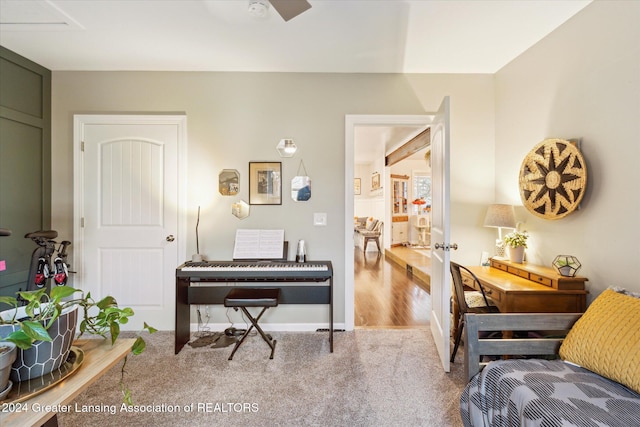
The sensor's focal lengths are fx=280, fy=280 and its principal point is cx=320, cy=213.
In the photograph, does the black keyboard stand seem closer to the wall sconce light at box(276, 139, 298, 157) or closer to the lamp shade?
the wall sconce light at box(276, 139, 298, 157)

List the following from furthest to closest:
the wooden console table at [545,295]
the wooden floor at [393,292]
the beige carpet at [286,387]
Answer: the wooden floor at [393,292] → the wooden console table at [545,295] → the beige carpet at [286,387]

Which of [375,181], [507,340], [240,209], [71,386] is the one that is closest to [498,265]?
[507,340]

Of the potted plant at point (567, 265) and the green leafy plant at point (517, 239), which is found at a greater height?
the green leafy plant at point (517, 239)

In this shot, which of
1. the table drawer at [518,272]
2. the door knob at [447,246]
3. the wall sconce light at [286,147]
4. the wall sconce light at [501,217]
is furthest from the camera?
the wall sconce light at [286,147]

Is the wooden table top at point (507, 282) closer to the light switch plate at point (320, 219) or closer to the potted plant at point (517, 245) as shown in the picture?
the potted plant at point (517, 245)

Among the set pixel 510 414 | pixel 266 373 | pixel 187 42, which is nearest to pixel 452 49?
pixel 187 42

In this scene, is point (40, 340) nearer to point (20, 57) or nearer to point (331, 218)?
point (331, 218)

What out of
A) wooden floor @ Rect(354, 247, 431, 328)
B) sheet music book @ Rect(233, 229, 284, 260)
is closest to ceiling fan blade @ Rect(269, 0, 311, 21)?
sheet music book @ Rect(233, 229, 284, 260)

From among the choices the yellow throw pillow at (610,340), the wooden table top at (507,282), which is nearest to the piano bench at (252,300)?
the wooden table top at (507,282)

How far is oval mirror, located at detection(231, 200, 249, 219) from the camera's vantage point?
9.34 feet

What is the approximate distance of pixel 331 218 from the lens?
115 inches

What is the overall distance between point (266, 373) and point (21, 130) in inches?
122

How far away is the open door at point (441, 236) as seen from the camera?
7.16 ft

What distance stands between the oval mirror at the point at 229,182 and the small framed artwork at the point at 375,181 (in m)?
5.51
